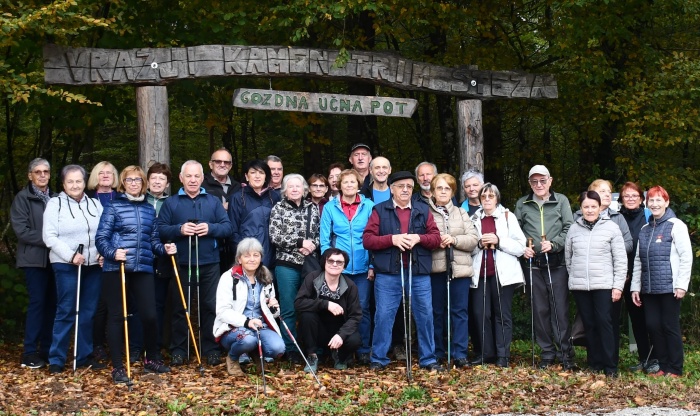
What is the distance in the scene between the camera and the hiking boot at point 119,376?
7535mm

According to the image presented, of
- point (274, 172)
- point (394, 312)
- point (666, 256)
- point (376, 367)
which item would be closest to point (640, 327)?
point (666, 256)

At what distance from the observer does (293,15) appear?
12.4 m

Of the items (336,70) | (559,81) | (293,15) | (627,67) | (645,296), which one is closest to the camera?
(645,296)

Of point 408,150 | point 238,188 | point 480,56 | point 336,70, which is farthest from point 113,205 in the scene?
point 408,150

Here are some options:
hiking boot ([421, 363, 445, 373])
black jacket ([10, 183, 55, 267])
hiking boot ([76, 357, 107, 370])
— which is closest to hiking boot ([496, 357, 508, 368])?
hiking boot ([421, 363, 445, 373])

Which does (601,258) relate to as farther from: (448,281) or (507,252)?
(448,281)

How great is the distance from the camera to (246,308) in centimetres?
802

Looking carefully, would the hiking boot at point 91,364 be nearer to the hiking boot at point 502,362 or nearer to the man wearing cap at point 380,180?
the man wearing cap at point 380,180

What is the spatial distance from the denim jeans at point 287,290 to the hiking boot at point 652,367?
3.56m

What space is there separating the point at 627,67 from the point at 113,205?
9089 mm

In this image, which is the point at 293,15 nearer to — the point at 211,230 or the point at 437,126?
the point at 211,230

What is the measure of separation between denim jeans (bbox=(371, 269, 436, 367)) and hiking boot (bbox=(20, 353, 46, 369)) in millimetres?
3276

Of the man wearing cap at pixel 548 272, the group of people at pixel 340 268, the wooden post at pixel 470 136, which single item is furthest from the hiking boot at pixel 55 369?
the wooden post at pixel 470 136

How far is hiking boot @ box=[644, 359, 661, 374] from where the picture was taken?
848 centimetres
